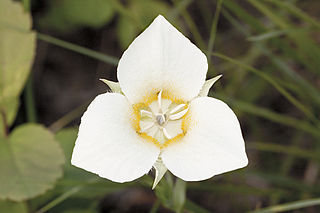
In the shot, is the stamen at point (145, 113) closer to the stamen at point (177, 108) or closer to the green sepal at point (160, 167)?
the stamen at point (177, 108)

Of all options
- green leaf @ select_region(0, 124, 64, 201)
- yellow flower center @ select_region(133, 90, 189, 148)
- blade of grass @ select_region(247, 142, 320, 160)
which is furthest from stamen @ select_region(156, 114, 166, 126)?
blade of grass @ select_region(247, 142, 320, 160)

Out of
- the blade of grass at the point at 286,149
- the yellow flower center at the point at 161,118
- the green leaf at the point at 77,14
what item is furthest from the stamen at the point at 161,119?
the green leaf at the point at 77,14

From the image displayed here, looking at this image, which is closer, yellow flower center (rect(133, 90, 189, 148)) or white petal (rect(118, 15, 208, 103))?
white petal (rect(118, 15, 208, 103))

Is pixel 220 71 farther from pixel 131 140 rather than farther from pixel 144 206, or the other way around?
pixel 131 140

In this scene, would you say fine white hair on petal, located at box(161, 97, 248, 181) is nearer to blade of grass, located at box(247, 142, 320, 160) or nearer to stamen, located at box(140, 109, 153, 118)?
stamen, located at box(140, 109, 153, 118)

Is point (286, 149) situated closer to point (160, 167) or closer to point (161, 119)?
point (161, 119)

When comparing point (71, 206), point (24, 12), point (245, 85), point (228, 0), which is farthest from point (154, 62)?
point (245, 85)

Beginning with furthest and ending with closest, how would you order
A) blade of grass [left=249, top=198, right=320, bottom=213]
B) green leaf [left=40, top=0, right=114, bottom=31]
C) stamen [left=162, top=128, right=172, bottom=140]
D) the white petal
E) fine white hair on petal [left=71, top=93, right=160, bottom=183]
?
green leaf [left=40, top=0, right=114, bottom=31] < blade of grass [left=249, top=198, right=320, bottom=213] < stamen [left=162, top=128, right=172, bottom=140] < the white petal < fine white hair on petal [left=71, top=93, right=160, bottom=183]
